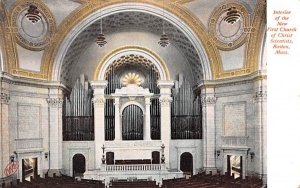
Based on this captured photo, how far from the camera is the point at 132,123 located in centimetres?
2152

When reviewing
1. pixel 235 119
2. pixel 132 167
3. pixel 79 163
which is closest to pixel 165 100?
pixel 132 167

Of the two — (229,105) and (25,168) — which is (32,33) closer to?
(25,168)

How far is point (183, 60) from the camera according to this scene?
22.1m

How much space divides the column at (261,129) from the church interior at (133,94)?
0.05 meters

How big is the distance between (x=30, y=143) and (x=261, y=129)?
11.2 meters

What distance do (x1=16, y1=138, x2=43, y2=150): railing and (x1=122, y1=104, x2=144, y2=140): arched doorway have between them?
5006mm

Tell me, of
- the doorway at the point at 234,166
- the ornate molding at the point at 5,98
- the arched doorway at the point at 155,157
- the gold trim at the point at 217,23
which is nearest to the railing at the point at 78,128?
the arched doorway at the point at 155,157

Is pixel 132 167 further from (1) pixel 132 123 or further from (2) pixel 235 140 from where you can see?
(2) pixel 235 140

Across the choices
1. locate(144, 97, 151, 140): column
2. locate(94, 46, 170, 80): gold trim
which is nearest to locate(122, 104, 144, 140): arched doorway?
locate(144, 97, 151, 140): column

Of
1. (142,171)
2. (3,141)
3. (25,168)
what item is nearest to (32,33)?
(3,141)

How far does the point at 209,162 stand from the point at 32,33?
11374 mm

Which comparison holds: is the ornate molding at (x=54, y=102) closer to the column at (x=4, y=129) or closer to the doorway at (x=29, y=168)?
the doorway at (x=29, y=168)

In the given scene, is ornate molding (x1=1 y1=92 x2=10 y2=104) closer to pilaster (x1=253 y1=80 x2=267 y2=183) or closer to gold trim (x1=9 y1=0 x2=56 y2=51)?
gold trim (x1=9 y1=0 x2=56 y2=51)

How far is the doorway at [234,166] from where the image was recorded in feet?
59.7
